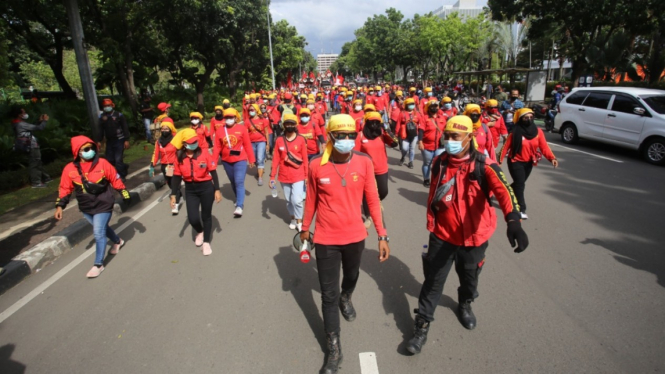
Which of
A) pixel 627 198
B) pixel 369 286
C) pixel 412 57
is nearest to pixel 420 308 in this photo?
pixel 369 286

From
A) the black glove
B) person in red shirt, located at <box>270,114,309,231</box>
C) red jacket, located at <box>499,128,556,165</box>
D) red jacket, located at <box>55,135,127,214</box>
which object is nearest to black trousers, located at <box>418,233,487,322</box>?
the black glove

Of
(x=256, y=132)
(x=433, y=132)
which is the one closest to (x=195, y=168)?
(x=256, y=132)

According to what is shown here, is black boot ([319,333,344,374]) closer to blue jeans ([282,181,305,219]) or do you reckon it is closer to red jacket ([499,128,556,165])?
blue jeans ([282,181,305,219])

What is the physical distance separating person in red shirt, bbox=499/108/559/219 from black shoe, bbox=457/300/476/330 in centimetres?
284

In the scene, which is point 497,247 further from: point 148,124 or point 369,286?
point 148,124

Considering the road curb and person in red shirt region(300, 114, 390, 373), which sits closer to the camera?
person in red shirt region(300, 114, 390, 373)

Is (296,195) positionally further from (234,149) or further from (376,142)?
(234,149)

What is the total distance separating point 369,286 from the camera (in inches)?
165

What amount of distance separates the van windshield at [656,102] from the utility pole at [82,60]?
13.3 meters

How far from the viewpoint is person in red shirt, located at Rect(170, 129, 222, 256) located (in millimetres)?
4992

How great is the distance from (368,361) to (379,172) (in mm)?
3174

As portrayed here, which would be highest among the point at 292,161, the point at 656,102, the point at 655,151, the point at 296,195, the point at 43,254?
the point at 656,102

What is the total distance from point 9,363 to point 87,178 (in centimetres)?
206

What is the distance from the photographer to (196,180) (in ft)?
16.6
